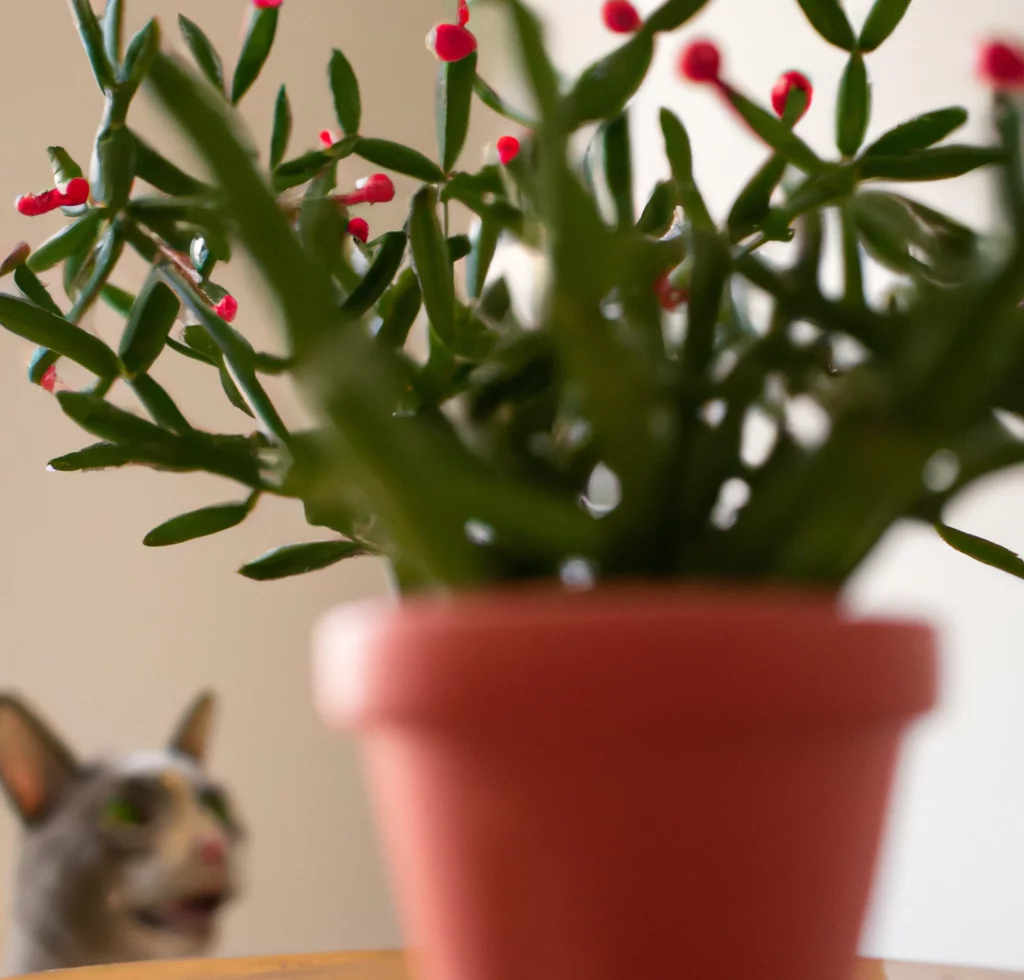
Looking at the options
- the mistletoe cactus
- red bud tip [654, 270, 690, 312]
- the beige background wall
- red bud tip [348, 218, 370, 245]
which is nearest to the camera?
the mistletoe cactus

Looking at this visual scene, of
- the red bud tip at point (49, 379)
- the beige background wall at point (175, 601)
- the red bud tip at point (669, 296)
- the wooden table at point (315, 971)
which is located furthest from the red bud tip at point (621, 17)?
the beige background wall at point (175, 601)

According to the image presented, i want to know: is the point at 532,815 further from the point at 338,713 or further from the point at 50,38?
the point at 50,38

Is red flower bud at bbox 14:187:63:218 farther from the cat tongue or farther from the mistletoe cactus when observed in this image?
the cat tongue

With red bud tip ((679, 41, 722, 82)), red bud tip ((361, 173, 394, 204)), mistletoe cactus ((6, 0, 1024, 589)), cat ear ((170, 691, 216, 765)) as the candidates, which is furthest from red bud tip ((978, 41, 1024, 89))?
cat ear ((170, 691, 216, 765))

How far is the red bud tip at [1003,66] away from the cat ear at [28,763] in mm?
931

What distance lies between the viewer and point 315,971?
54cm

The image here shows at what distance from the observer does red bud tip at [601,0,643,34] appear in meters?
0.39

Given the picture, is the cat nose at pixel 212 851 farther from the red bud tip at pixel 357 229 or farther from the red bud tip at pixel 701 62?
the red bud tip at pixel 701 62

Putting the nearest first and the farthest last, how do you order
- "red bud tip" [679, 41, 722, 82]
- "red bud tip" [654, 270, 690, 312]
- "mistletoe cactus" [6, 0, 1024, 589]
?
"mistletoe cactus" [6, 0, 1024, 589] < "red bud tip" [679, 41, 722, 82] < "red bud tip" [654, 270, 690, 312]

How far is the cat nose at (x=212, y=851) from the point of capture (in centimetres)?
89

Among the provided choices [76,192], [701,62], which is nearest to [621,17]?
[701,62]

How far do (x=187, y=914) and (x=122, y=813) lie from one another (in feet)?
0.37

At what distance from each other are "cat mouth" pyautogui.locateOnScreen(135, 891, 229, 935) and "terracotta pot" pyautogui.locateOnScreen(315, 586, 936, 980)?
0.74 m

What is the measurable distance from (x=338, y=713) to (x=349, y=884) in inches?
56.4
